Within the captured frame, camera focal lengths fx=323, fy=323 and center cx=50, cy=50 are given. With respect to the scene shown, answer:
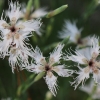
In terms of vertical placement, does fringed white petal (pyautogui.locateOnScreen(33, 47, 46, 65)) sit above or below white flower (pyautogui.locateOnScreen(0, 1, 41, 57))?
below

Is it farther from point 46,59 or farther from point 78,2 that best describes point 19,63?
point 78,2

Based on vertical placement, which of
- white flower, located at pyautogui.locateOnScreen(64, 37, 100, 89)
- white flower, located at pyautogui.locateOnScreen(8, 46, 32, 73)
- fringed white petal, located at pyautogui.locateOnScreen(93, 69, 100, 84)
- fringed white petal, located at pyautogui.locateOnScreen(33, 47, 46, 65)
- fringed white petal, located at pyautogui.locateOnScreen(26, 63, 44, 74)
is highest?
white flower, located at pyautogui.locateOnScreen(8, 46, 32, 73)

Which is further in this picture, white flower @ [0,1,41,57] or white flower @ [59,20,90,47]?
white flower @ [59,20,90,47]

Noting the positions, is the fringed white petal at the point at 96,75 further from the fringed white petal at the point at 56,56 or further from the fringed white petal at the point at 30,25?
the fringed white petal at the point at 30,25

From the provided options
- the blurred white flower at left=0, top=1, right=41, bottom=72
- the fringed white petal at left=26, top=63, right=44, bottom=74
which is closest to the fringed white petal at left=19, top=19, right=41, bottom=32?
the blurred white flower at left=0, top=1, right=41, bottom=72

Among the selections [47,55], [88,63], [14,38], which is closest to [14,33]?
[14,38]

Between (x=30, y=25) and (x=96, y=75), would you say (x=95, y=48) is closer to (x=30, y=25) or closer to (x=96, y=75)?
(x=96, y=75)

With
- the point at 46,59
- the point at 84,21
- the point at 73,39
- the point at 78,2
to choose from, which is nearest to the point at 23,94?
the point at 46,59

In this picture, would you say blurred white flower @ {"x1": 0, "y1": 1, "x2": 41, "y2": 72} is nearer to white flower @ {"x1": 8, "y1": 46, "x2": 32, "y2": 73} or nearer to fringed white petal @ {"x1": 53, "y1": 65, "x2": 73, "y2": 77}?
white flower @ {"x1": 8, "y1": 46, "x2": 32, "y2": 73}
